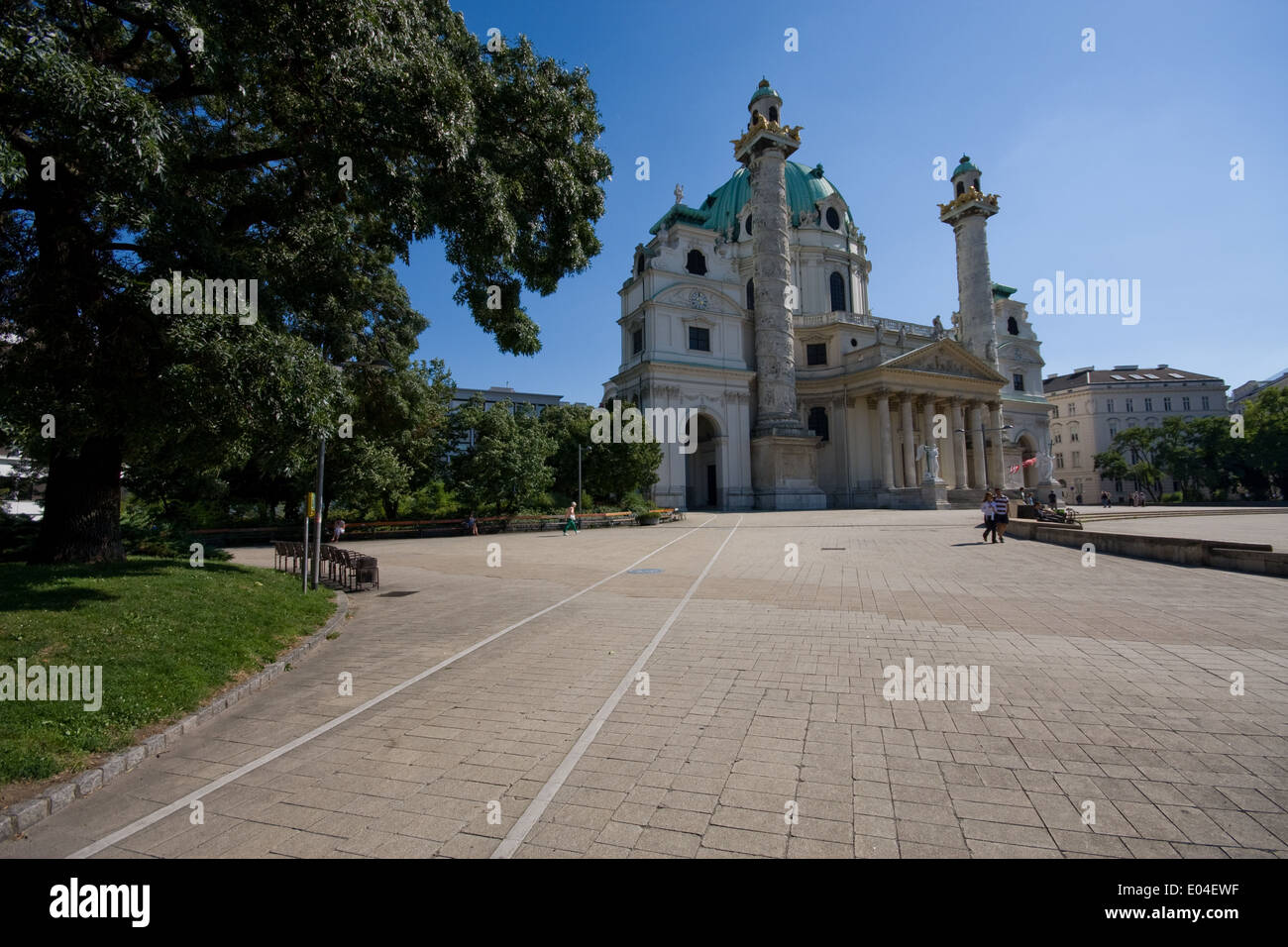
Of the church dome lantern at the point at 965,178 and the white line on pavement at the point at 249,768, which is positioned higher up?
the church dome lantern at the point at 965,178

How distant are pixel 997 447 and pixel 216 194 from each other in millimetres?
62114

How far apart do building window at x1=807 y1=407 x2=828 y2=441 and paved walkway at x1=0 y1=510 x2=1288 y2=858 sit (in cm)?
4665

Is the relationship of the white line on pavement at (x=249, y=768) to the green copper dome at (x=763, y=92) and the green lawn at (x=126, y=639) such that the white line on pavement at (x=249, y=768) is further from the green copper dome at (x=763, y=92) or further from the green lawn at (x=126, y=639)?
the green copper dome at (x=763, y=92)

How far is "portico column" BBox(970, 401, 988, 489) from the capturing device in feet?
176

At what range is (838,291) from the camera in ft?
195

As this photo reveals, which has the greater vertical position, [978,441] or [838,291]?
[838,291]

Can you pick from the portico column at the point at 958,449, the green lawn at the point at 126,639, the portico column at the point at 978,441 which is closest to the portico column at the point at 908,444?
the portico column at the point at 958,449

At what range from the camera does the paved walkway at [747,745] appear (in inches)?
124

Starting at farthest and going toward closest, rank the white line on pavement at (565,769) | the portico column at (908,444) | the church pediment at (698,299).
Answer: the portico column at (908,444) < the church pediment at (698,299) < the white line on pavement at (565,769)

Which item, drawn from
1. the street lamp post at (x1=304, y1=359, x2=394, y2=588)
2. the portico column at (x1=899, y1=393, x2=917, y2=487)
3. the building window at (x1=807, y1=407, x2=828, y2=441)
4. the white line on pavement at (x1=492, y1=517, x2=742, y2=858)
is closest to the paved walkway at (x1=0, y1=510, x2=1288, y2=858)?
the white line on pavement at (x1=492, y1=517, x2=742, y2=858)

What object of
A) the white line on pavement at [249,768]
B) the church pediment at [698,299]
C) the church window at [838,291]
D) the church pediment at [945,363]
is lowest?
the white line on pavement at [249,768]

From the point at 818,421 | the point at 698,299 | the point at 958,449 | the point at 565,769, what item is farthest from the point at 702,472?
the point at 565,769

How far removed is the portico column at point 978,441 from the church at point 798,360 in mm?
169

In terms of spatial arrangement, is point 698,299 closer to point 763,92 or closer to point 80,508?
point 763,92
